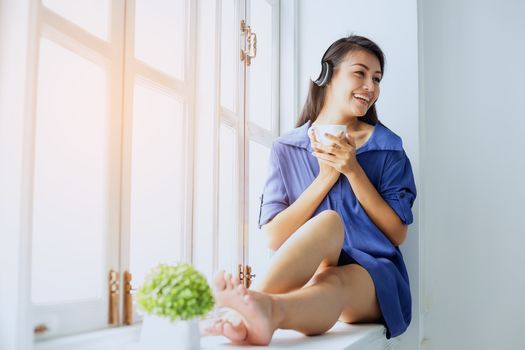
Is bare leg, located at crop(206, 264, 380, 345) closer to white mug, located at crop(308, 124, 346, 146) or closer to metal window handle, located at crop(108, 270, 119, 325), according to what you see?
metal window handle, located at crop(108, 270, 119, 325)

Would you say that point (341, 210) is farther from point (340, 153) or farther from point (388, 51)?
point (388, 51)

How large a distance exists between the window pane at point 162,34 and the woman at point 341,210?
Answer: 18.2 inches

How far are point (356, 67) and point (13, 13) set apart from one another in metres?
1.21

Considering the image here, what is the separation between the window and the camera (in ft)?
4.30

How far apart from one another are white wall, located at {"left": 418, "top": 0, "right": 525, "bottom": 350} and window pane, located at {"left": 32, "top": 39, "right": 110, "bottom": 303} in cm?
161

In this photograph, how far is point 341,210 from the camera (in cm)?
206

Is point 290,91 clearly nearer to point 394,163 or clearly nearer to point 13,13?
point 394,163

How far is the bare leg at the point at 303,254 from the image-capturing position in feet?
5.21

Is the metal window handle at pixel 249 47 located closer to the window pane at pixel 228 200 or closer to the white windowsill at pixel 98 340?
the window pane at pixel 228 200

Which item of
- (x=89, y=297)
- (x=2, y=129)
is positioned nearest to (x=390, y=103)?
(x=89, y=297)

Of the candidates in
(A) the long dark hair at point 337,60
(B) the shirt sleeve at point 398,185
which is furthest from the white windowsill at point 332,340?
(A) the long dark hair at point 337,60

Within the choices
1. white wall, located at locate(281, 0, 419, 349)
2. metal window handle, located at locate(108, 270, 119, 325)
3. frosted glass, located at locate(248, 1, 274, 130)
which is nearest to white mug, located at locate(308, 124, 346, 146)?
frosted glass, located at locate(248, 1, 274, 130)

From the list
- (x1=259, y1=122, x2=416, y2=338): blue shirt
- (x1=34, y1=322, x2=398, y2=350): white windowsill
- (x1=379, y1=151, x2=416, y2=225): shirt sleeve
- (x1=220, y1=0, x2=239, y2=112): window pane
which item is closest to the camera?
(x1=34, y1=322, x2=398, y2=350): white windowsill

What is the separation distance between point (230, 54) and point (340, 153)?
1.71 ft
